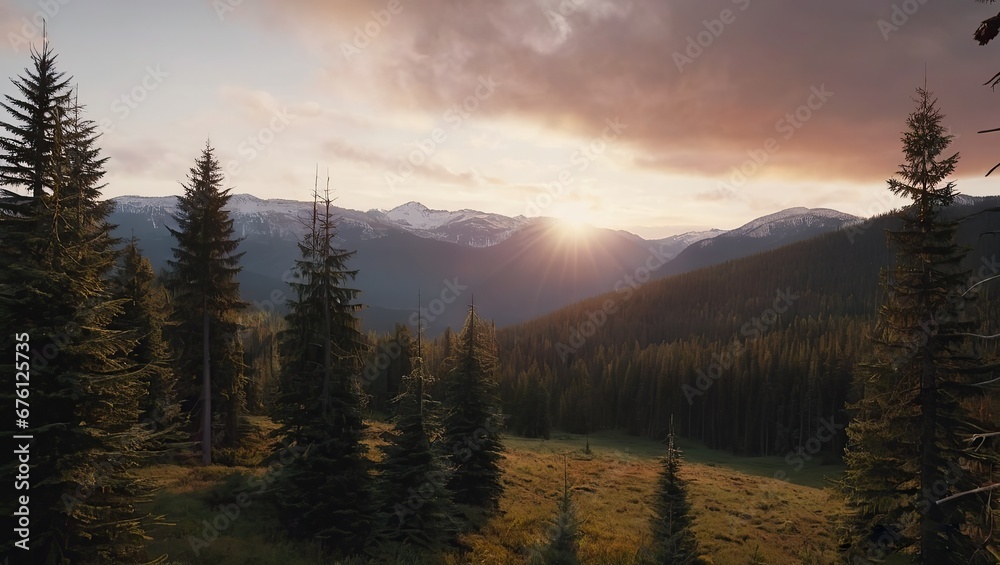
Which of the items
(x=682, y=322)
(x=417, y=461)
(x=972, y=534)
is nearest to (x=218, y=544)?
(x=417, y=461)

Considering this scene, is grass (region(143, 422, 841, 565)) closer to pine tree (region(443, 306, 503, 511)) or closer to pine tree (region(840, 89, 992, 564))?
pine tree (region(443, 306, 503, 511))

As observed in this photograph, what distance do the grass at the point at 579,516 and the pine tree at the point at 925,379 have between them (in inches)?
199

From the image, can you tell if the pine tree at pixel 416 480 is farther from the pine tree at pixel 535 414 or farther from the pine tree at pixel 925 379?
the pine tree at pixel 535 414

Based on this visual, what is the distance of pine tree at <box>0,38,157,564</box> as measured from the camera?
1088cm

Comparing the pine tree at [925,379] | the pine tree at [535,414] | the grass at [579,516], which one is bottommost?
the pine tree at [535,414]

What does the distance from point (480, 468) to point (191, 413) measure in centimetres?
1762

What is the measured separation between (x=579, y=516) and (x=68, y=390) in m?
25.4

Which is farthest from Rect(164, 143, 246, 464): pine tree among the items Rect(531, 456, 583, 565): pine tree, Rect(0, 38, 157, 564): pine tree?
Rect(531, 456, 583, 565): pine tree

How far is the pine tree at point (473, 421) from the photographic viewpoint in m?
27.8

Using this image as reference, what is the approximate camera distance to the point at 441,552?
67.7 ft

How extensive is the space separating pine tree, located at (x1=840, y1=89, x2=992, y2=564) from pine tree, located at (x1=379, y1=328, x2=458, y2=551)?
16.9m

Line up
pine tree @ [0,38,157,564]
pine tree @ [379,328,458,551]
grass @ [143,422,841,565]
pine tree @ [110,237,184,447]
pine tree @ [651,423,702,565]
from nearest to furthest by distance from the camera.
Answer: pine tree @ [0,38,157,564] → grass @ [143,422,841,565] → pine tree @ [651,423,702,565] → pine tree @ [379,328,458,551] → pine tree @ [110,237,184,447]

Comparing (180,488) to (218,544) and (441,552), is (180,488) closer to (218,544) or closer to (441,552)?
(218,544)

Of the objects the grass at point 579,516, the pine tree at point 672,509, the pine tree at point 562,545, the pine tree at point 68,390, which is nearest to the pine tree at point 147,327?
the grass at point 579,516
